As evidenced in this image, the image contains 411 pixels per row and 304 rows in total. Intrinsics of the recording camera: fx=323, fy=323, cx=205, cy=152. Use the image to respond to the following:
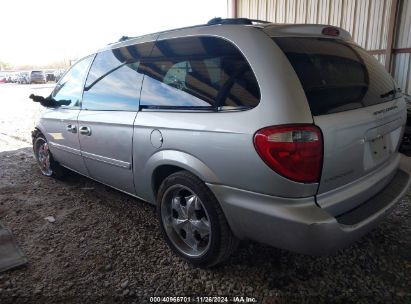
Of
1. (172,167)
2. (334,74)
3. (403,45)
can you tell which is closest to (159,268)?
(172,167)

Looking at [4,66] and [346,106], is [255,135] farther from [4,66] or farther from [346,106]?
[4,66]

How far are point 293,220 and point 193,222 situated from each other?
0.90 m

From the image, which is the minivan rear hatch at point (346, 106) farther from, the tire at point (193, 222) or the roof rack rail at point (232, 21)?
the tire at point (193, 222)

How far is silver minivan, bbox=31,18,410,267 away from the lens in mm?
1812

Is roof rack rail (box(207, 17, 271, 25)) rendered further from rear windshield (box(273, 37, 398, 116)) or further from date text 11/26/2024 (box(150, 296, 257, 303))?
date text 11/26/2024 (box(150, 296, 257, 303))

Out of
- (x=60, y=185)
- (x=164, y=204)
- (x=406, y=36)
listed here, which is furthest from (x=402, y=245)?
(x=406, y=36)

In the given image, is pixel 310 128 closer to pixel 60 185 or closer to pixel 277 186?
pixel 277 186

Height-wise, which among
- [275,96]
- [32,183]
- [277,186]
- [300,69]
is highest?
[300,69]

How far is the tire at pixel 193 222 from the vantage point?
2.23 m

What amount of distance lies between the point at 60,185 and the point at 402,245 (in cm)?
398

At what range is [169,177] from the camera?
2480mm

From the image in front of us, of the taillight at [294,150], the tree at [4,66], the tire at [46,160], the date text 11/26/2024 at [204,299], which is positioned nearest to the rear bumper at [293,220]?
the taillight at [294,150]

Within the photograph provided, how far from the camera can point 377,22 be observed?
725 centimetres

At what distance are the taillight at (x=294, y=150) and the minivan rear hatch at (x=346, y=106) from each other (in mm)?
60
